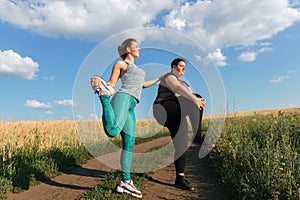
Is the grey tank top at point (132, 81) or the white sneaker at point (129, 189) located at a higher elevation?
the grey tank top at point (132, 81)

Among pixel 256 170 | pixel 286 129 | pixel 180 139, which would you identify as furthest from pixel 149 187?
pixel 286 129

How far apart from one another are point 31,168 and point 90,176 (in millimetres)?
1576

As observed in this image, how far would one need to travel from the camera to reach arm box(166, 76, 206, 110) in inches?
195

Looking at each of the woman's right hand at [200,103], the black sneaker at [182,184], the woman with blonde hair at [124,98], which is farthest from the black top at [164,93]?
the black sneaker at [182,184]

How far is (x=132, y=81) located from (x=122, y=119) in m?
0.68

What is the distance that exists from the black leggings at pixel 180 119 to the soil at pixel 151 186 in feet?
1.80

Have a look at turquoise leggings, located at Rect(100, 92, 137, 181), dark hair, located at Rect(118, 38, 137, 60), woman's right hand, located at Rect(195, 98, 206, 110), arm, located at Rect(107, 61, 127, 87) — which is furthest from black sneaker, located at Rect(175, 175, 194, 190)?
dark hair, located at Rect(118, 38, 137, 60)

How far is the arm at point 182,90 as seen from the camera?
4.95 meters

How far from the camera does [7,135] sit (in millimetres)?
9617

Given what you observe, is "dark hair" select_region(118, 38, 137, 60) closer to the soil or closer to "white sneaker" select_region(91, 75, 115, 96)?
"white sneaker" select_region(91, 75, 115, 96)

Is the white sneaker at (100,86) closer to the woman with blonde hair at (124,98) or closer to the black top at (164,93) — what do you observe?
the woman with blonde hair at (124,98)

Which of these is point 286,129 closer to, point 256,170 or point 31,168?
point 256,170

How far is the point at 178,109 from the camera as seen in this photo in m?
Result: 5.15

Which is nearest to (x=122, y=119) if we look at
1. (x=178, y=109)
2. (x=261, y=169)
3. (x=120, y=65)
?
(x=120, y=65)
